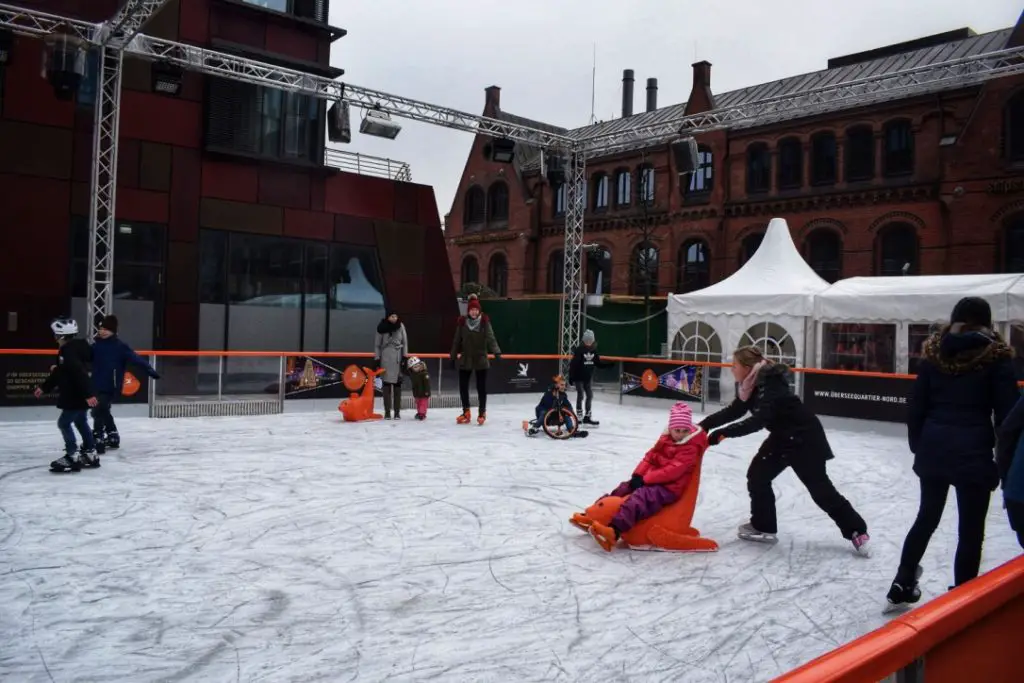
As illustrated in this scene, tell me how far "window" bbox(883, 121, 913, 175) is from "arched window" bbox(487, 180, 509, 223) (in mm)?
17925

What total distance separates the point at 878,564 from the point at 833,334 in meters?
13.1

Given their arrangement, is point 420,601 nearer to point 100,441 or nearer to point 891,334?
point 100,441

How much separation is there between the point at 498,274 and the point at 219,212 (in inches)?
842

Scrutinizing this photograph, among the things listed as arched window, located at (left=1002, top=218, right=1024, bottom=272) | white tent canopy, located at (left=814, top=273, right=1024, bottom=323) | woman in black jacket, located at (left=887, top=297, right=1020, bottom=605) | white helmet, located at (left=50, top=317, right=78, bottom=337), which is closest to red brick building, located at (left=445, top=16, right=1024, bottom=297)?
arched window, located at (left=1002, top=218, right=1024, bottom=272)

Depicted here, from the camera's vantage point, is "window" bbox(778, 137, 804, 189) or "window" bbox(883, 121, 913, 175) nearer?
"window" bbox(883, 121, 913, 175)

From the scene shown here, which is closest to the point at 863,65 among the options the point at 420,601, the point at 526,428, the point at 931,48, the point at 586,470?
the point at 931,48

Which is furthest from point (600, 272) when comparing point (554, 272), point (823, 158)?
point (823, 158)

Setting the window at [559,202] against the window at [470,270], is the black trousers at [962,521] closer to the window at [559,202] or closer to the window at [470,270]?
the window at [559,202]

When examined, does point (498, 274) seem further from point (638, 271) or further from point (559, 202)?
point (638, 271)

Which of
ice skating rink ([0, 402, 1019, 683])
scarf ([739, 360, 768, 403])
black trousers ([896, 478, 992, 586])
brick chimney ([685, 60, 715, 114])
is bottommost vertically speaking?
ice skating rink ([0, 402, 1019, 683])

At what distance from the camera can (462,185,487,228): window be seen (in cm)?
3941

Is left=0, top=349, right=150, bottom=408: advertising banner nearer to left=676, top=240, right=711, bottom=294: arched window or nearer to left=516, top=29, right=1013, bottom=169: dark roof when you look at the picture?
left=516, top=29, right=1013, bottom=169: dark roof

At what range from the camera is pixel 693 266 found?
1203 inches

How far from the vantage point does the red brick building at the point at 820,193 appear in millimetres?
22531
